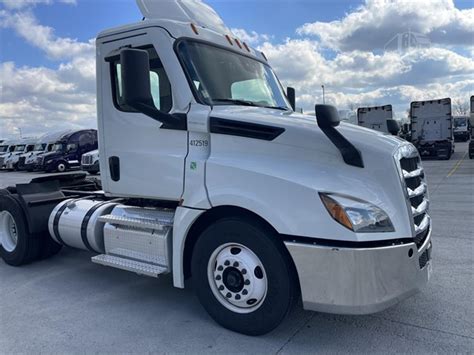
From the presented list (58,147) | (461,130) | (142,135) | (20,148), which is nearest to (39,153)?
(58,147)

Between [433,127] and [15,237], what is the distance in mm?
23921

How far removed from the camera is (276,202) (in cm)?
323

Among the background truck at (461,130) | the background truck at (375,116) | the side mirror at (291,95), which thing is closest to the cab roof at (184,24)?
the side mirror at (291,95)

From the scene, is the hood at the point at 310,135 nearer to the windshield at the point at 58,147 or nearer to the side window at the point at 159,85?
the side window at the point at 159,85

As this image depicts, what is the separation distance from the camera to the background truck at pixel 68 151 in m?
29.3

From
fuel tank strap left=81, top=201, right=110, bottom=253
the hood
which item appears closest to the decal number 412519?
the hood

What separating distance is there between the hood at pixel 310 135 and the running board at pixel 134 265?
A: 156cm

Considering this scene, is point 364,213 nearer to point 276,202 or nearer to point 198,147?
point 276,202

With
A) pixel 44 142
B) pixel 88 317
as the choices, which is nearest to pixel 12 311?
pixel 88 317

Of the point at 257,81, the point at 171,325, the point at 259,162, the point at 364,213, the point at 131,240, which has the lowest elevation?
the point at 171,325

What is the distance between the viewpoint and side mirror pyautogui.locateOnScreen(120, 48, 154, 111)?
3.46 m

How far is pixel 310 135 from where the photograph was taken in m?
3.39

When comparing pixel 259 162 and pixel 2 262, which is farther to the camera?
pixel 2 262

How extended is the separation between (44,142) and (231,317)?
34690mm
